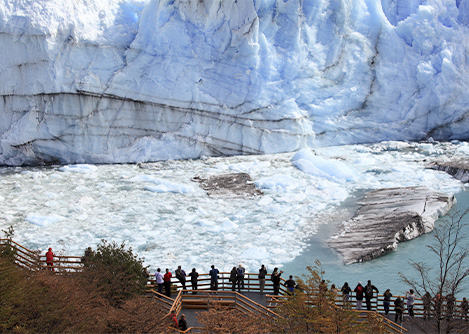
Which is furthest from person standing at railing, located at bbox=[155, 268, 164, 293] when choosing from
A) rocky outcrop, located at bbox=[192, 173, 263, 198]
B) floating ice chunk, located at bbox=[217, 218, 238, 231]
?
rocky outcrop, located at bbox=[192, 173, 263, 198]

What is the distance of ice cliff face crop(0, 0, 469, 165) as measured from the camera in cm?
2256

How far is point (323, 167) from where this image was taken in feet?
68.1

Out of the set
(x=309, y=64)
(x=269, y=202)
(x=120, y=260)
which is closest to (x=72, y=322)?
(x=120, y=260)

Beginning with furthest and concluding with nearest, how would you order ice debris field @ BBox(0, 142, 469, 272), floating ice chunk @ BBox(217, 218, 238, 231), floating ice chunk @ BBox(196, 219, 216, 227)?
floating ice chunk @ BBox(196, 219, 216, 227) → floating ice chunk @ BBox(217, 218, 238, 231) → ice debris field @ BBox(0, 142, 469, 272)

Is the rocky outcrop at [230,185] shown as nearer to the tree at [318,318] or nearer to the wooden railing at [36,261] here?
the wooden railing at [36,261]

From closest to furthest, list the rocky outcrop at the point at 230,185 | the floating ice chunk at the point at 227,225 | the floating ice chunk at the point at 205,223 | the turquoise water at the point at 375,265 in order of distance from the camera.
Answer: the turquoise water at the point at 375,265 < the floating ice chunk at the point at 227,225 < the floating ice chunk at the point at 205,223 < the rocky outcrop at the point at 230,185

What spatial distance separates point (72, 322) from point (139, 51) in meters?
18.1

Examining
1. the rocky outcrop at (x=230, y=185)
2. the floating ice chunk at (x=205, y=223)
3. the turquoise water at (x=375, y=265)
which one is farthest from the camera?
the rocky outcrop at (x=230, y=185)

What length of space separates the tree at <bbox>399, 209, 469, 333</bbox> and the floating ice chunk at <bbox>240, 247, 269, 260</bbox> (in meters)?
3.40

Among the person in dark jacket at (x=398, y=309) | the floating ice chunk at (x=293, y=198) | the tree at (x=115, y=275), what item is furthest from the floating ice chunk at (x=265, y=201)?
the person in dark jacket at (x=398, y=309)

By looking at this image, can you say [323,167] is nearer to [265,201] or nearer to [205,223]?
Result: [265,201]

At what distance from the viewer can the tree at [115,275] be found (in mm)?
9027

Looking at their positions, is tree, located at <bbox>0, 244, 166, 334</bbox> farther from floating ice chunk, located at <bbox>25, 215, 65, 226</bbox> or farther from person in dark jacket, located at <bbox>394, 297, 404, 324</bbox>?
floating ice chunk, located at <bbox>25, 215, 65, 226</bbox>

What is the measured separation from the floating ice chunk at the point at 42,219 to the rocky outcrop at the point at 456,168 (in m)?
14.4
